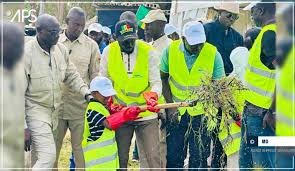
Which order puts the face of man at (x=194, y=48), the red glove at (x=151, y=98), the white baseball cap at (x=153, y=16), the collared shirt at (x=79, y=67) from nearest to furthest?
the red glove at (x=151, y=98) → the face of man at (x=194, y=48) → the collared shirt at (x=79, y=67) → the white baseball cap at (x=153, y=16)

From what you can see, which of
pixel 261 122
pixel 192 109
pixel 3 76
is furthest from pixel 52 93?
pixel 3 76

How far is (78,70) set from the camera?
23.2ft

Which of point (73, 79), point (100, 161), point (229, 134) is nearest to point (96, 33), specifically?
point (73, 79)

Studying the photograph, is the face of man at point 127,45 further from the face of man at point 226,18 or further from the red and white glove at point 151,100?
the face of man at point 226,18

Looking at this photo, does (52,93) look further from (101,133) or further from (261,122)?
(261,122)

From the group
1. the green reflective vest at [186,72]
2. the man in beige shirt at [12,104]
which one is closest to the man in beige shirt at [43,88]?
the green reflective vest at [186,72]

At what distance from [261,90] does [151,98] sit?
0.97 m

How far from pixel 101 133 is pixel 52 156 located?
45cm

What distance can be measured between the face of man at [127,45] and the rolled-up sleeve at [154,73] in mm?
182

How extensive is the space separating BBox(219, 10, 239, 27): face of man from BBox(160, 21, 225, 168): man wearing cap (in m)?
0.53

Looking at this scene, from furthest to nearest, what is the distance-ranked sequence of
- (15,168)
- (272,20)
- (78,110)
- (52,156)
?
(78,110)
(52,156)
(272,20)
(15,168)

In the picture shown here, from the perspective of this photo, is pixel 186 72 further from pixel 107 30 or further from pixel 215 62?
pixel 107 30

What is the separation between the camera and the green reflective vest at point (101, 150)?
6070 mm

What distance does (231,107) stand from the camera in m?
6.16
